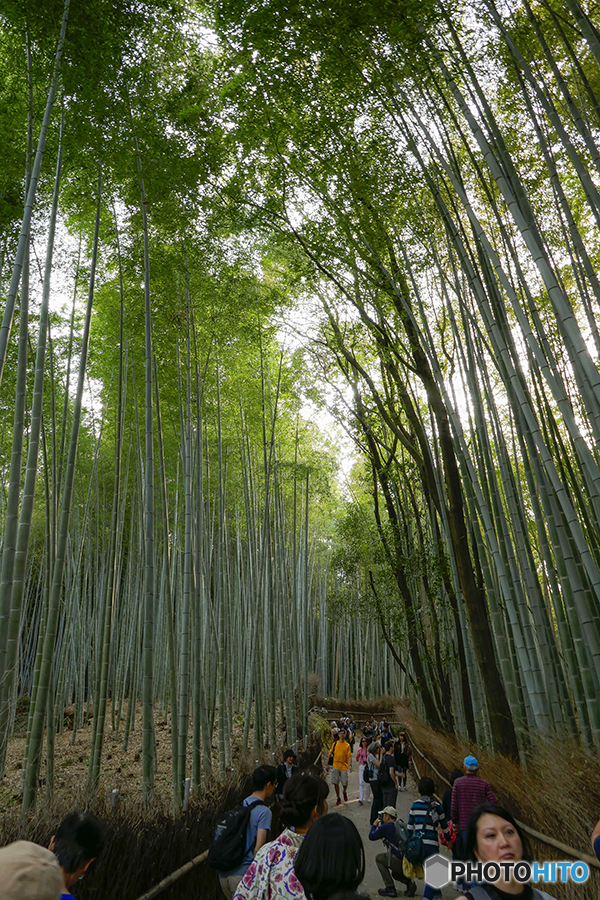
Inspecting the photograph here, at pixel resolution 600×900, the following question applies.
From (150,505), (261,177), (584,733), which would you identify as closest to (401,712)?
(584,733)

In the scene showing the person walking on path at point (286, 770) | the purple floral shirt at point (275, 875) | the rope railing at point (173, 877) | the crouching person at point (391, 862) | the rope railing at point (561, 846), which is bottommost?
the crouching person at point (391, 862)

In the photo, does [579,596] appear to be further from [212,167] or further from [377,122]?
[212,167]

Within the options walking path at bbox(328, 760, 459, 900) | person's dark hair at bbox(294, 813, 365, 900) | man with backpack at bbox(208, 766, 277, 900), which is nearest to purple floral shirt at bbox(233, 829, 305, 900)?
person's dark hair at bbox(294, 813, 365, 900)

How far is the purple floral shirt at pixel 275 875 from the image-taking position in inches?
58.1

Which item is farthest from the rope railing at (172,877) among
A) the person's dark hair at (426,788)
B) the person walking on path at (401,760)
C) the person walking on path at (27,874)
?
the person walking on path at (401,760)

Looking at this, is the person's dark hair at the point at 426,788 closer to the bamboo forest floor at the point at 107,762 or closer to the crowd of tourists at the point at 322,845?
the crowd of tourists at the point at 322,845

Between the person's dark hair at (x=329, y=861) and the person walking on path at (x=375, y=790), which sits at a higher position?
the person's dark hair at (x=329, y=861)

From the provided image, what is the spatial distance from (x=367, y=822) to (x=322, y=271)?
223 inches

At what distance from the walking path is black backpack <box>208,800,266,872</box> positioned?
5.03 ft

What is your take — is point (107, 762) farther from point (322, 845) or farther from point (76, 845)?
point (322, 845)

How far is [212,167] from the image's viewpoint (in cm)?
490

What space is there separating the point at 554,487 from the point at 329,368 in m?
5.40

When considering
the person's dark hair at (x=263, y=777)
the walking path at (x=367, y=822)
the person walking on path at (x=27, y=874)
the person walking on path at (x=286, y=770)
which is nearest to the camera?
the person walking on path at (x=27, y=874)

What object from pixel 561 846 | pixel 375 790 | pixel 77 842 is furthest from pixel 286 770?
pixel 77 842
